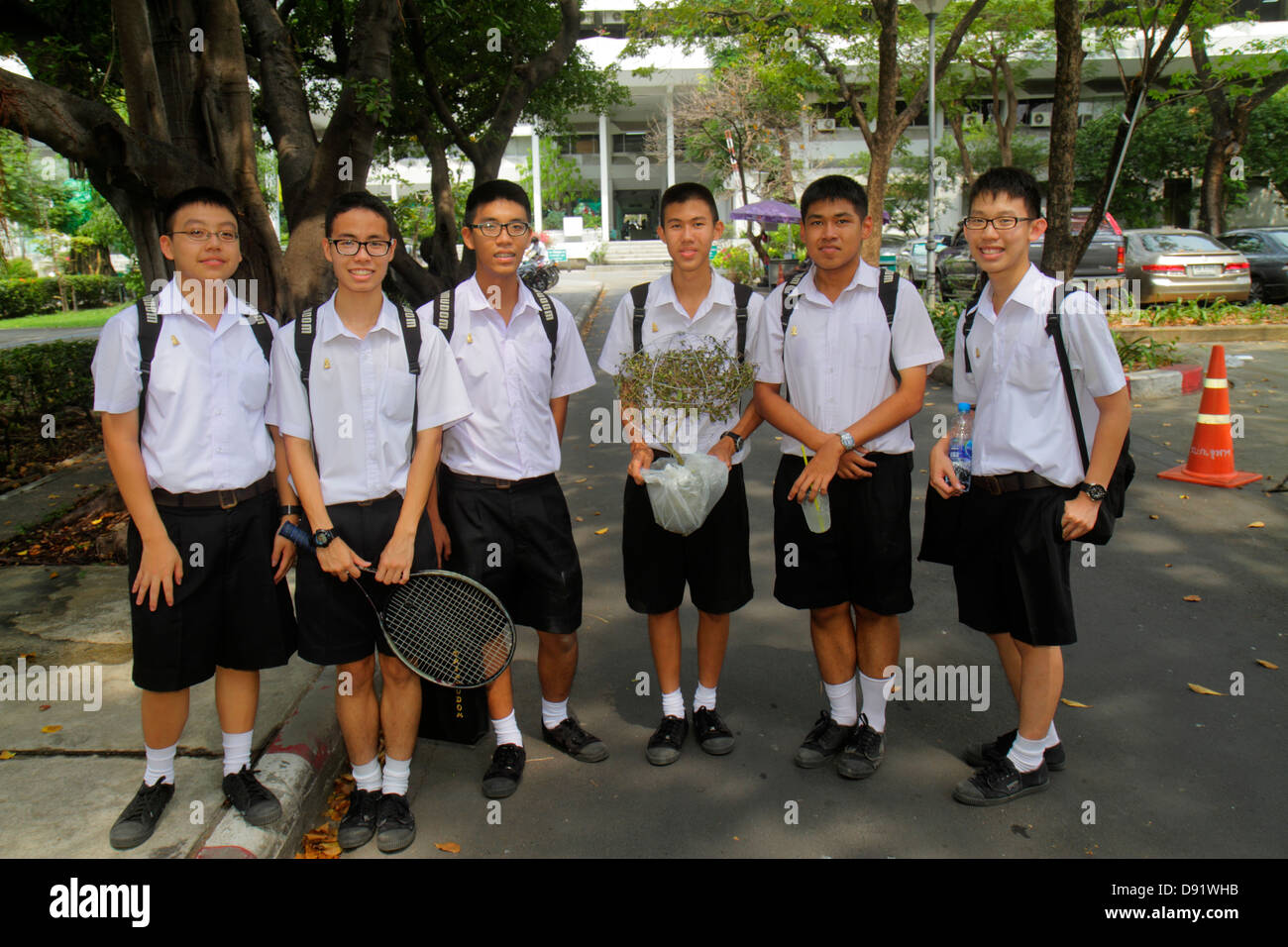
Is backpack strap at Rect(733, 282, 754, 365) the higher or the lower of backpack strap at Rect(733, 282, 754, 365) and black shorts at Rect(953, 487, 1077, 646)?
the higher

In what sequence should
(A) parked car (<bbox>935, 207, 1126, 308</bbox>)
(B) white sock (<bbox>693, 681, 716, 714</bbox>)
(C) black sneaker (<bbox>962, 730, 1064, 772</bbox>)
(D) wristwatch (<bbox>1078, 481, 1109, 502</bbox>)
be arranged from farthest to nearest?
1. (A) parked car (<bbox>935, 207, 1126, 308</bbox>)
2. (B) white sock (<bbox>693, 681, 716, 714</bbox>)
3. (C) black sneaker (<bbox>962, 730, 1064, 772</bbox>)
4. (D) wristwatch (<bbox>1078, 481, 1109, 502</bbox>)

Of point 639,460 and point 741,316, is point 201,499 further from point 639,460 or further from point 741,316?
point 741,316

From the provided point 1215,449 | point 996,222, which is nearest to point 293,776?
point 996,222

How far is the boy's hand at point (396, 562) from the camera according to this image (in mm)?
3146

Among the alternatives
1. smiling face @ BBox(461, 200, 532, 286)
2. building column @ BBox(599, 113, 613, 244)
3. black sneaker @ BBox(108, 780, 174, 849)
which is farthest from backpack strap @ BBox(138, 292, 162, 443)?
building column @ BBox(599, 113, 613, 244)

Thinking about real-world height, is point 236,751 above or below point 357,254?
below

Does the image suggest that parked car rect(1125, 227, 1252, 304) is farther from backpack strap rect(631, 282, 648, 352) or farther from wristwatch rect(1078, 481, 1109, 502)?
backpack strap rect(631, 282, 648, 352)

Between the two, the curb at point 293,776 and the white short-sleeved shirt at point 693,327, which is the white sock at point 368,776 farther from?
the white short-sleeved shirt at point 693,327

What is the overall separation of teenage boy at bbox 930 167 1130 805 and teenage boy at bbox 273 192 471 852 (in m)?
1.89

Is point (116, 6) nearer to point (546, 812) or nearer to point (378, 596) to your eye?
point (378, 596)

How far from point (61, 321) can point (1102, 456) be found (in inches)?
1217

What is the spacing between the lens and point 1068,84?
9.49 metres

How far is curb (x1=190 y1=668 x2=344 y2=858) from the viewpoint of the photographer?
3.17 m

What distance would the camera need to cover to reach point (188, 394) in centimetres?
308
